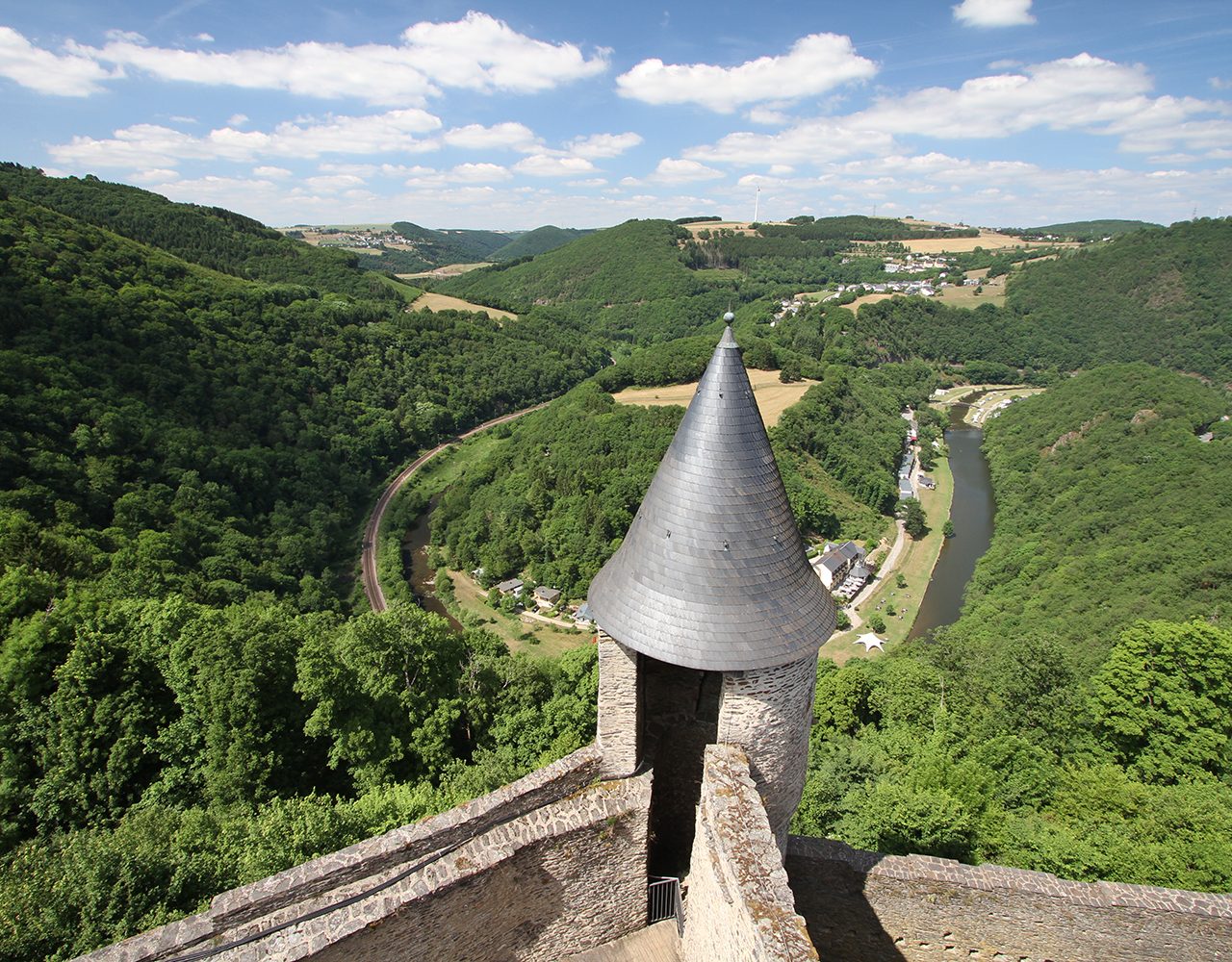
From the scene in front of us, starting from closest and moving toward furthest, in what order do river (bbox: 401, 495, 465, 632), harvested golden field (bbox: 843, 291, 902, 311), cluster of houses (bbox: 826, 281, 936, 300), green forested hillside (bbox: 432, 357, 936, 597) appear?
river (bbox: 401, 495, 465, 632)
green forested hillside (bbox: 432, 357, 936, 597)
harvested golden field (bbox: 843, 291, 902, 311)
cluster of houses (bbox: 826, 281, 936, 300)

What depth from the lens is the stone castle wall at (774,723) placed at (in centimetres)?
752

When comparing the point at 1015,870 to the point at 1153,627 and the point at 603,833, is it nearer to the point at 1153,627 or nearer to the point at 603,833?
the point at 603,833

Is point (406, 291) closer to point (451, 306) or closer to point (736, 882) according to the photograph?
point (451, 306)

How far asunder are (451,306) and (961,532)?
9632cm

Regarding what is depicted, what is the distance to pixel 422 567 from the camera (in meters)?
59.2

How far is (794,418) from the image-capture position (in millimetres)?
Answer: 67188

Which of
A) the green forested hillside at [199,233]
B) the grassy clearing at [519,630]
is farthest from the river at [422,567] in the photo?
the green forested hillside at [199,233]

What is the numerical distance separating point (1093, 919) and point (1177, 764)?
1367 centimetres

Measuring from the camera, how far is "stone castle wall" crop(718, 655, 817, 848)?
7.52m

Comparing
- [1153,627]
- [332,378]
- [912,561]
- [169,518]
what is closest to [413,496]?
[332,378]

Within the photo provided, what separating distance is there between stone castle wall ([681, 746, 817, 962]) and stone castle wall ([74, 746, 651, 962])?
1.26 metres

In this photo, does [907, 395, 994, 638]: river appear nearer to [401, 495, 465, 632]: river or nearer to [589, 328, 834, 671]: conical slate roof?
[589, 328, 834, 671]: conical slate roof

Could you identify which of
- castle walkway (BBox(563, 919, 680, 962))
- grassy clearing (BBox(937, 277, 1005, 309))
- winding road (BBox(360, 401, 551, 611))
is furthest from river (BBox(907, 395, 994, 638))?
grassy clearing (BBox(937, 277, 1005, 309))

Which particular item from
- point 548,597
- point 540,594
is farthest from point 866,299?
point 548,597
